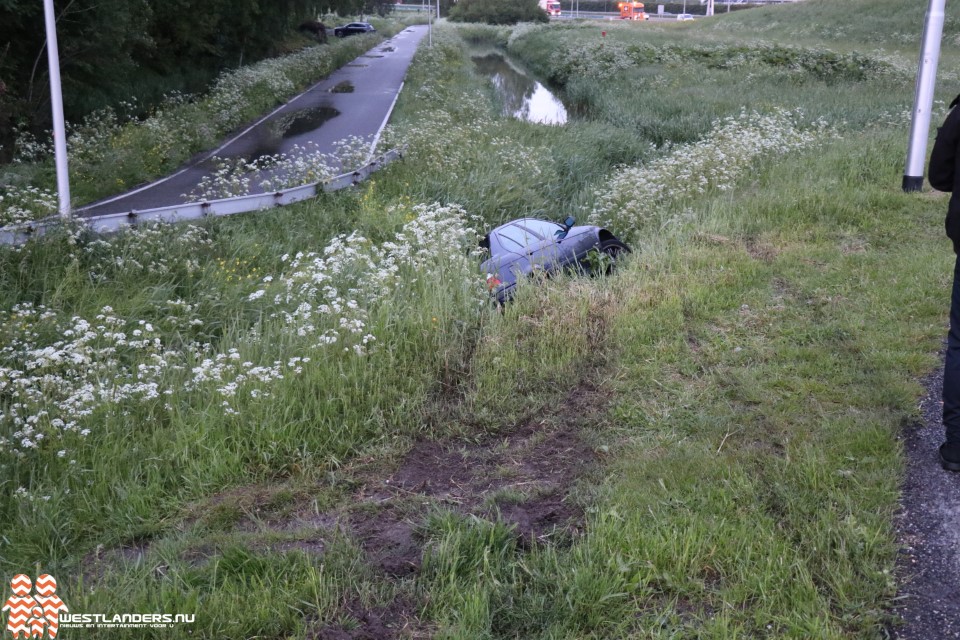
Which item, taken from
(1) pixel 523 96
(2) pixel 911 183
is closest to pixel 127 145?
(2) pixel 911 183

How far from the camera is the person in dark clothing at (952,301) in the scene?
411cm

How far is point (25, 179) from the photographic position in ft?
39.6

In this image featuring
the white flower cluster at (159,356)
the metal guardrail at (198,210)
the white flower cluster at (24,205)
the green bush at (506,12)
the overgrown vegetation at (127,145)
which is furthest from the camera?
the green bush at (506,12)

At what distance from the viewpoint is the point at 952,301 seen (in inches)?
165

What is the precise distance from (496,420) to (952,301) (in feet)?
8.74

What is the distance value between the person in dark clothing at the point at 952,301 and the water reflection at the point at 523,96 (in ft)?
63.2

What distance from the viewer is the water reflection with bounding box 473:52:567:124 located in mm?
28953

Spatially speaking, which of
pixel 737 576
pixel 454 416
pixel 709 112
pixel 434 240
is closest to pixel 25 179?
pixel 434 240

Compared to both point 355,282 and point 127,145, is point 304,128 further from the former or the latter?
point 355,282

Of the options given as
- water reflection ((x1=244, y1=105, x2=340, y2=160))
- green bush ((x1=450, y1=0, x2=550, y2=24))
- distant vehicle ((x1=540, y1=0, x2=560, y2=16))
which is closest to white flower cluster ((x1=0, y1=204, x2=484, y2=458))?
water reflection ((x1=244, y1=105, x2=340, y2=160))

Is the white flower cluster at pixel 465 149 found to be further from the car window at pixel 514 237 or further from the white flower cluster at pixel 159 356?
the white flower cluster at pixel 159 356

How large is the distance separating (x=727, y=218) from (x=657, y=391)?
4.58 metres

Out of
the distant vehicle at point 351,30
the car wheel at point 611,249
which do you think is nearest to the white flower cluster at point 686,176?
the car wheel at point 611,249

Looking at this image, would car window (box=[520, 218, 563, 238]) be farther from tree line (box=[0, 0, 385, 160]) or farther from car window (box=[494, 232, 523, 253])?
tree line (box=[0, 0, 385, 160])
